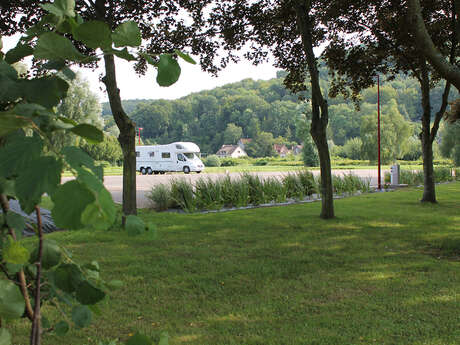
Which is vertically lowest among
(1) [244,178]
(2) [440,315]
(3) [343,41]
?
(2) [440,315]

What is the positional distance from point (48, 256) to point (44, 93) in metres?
0.26

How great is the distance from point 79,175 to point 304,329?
306 centimetres

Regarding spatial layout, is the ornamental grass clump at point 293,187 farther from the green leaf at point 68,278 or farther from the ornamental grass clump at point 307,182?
the green leaf at point 68,278

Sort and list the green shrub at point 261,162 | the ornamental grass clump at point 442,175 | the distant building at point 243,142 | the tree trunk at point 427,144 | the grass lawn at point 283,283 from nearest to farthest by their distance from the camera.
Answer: the grass lawn at point 283,283 < the tree trunk at point 427,144 < the ornamental grass clump at point 442,175 < the green shrub at point 261,162 < the distant building at point 243,142

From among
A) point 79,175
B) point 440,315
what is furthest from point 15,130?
point 440,315

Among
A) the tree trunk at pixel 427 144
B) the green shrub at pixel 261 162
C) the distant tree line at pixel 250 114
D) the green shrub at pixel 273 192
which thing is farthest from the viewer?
the distant tree line at pixel 250 114

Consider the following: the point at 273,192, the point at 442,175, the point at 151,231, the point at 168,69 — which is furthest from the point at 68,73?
the point at 442,175

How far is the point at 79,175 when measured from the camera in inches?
14.7

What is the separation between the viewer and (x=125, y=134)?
7.55 metres

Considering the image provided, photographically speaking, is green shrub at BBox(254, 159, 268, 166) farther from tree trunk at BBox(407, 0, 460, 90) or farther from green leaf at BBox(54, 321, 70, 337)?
green leaf at BBox(54, 321, 70, 337)

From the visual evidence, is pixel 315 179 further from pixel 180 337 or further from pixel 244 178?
pixel 180 337

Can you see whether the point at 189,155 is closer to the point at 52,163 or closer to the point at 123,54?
the point at 123,54

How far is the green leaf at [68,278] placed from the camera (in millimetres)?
589

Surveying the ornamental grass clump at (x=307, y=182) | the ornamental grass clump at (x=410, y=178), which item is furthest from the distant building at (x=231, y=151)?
the ornamental grass clump at (x=307, y=182)
